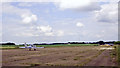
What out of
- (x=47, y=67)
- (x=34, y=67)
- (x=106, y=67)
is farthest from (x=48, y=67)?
(x=106, y=67)

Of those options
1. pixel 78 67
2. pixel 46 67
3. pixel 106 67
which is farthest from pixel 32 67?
pixel 106 67

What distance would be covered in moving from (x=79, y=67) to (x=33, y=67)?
14.8 feet

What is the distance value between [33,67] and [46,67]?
4.22 feet

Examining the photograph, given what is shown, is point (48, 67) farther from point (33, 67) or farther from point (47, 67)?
point (33, 67)

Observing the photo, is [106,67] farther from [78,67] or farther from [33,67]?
[33,67]

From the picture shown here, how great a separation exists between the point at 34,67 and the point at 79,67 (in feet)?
14.4

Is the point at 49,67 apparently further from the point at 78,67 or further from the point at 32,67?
the point at 78,67

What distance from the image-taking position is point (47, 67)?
18.5 meters

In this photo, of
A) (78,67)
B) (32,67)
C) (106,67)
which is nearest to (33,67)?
(32,67)

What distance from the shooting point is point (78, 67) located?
18.2m

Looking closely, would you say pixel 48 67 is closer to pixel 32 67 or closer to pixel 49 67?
pixel 49 67

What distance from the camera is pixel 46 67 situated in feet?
60.6

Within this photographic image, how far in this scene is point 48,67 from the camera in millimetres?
18500

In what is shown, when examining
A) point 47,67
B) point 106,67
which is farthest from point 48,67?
point 106,67
